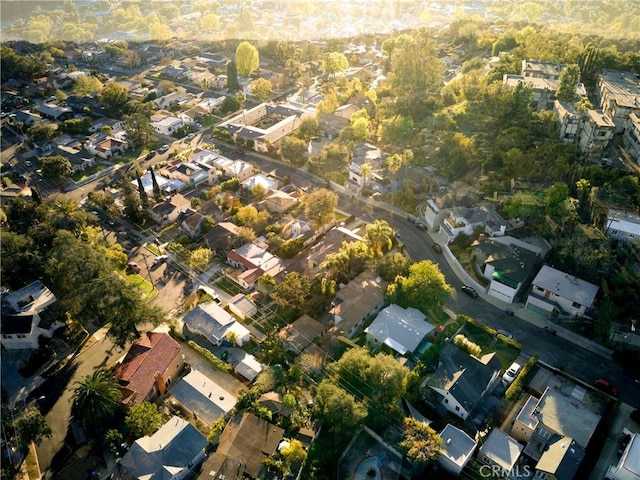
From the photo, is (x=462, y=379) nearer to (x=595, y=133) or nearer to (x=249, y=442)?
(x=249, y=442)

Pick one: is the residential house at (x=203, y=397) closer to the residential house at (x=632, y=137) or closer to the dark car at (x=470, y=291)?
the dark car at (x=470, y=291)

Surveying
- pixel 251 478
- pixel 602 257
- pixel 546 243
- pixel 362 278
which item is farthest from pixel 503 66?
pixel 251 478

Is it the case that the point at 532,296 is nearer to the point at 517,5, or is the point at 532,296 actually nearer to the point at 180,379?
the point at 180,379

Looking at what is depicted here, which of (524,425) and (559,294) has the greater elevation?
(559,294)

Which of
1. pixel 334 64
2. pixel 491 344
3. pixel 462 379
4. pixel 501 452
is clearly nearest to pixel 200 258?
pixel 462 379

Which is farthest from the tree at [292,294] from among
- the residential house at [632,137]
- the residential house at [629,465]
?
the residential house at [632,137]

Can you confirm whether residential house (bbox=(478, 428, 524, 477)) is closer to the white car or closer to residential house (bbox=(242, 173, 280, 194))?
the white car
